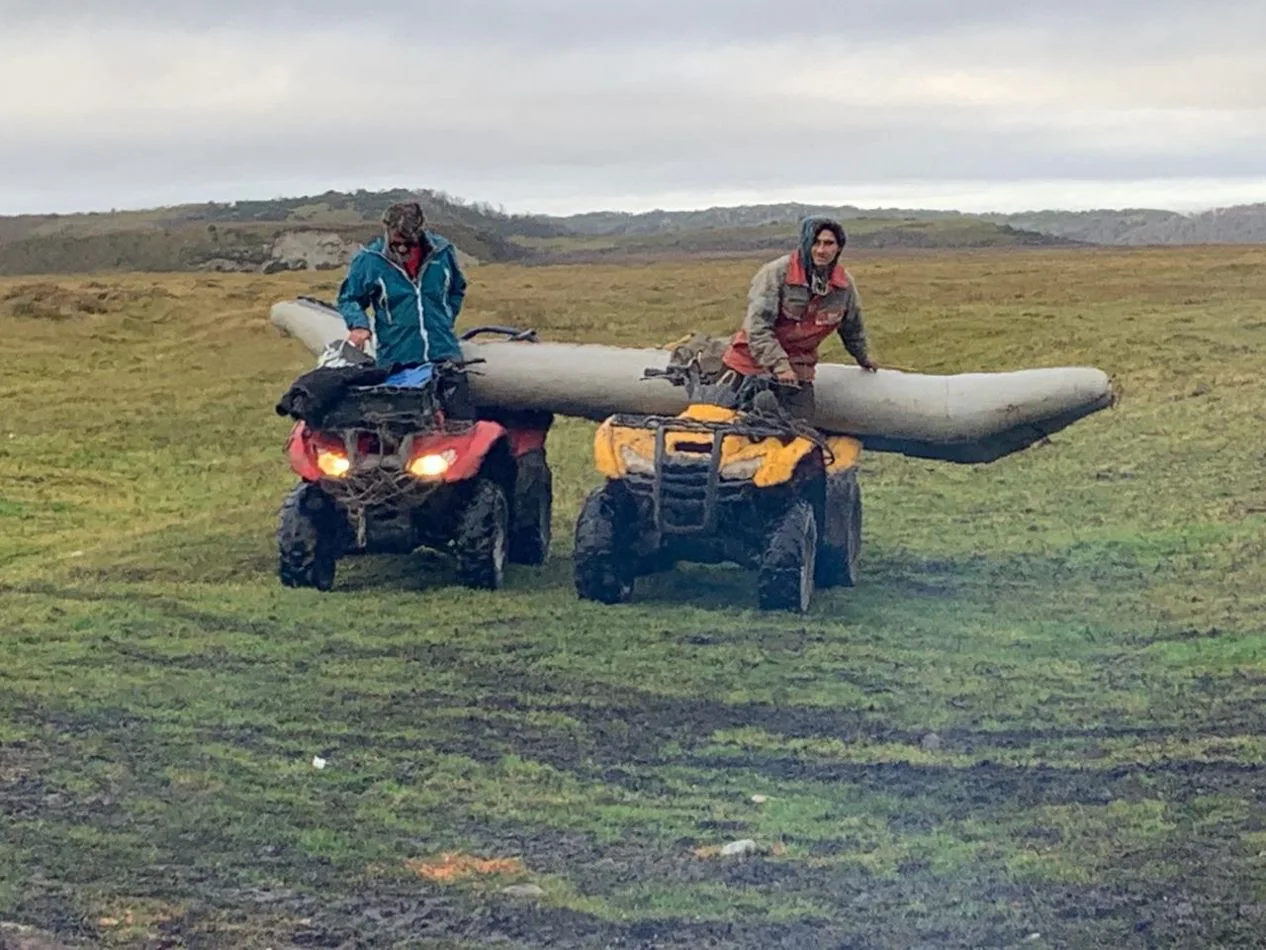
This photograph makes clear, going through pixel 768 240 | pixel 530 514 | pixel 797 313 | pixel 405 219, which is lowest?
pixel 530 514

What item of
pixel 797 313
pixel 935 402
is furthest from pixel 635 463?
pixel 935 402

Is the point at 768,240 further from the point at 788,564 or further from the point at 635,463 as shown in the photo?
the point at 788,564

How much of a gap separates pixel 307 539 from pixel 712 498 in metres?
2.33

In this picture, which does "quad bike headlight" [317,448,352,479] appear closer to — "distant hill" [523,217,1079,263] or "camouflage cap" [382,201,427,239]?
"camouflage cap" [382,201,427,239]

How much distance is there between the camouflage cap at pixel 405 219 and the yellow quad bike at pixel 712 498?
1.62 meters

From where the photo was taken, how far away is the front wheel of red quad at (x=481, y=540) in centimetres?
1148

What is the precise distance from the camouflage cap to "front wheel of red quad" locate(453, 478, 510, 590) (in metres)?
1.45

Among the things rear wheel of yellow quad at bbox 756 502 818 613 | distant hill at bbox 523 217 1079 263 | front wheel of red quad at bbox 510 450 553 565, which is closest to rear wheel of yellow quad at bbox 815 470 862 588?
rear wheel of yellow quad at bbox 756 502 818 613

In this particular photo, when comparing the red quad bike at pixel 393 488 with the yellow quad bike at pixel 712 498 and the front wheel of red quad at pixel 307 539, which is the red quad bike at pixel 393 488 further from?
the yellow quad bike at pixel 712 498

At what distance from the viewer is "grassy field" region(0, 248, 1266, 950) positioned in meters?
5.89

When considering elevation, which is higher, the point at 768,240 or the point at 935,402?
the point at 935,402

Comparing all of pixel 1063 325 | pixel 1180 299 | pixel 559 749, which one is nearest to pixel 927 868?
pixel 559 749

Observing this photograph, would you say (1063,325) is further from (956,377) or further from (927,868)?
(927,868)

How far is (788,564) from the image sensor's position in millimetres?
10688
